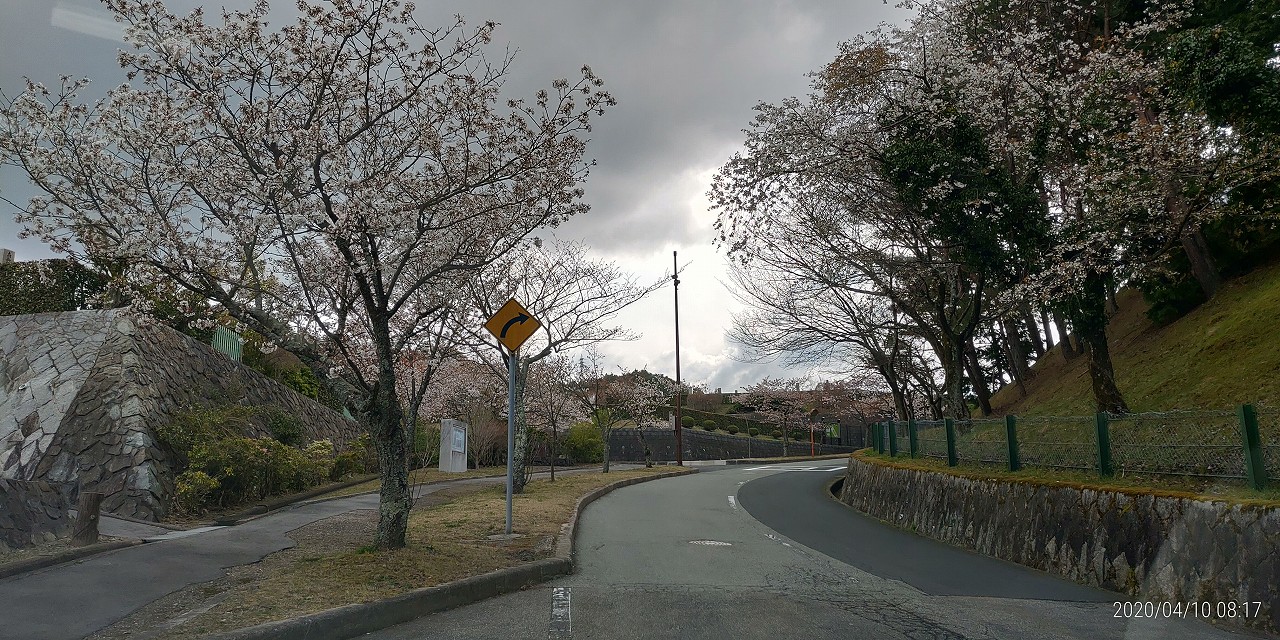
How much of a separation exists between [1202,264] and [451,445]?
22594 mm

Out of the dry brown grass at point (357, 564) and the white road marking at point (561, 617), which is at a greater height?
the dry brown grass at point (357, 564)

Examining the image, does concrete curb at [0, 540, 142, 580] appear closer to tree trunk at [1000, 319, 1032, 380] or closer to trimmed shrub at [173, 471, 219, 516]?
trimmed shrub at [173, 471, 219, 516]

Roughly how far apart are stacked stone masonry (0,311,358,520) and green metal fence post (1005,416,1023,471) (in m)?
13.4

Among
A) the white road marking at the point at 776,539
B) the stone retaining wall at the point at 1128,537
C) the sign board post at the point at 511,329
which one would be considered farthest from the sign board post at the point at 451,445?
the stone retaining wall at the point at 1128,537

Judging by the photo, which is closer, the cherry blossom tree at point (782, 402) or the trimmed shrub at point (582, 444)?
the trimmed shrub at point (582, 444)

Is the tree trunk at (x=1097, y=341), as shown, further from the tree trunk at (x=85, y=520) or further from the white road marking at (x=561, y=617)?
the tree trunk at (x=85, y=520)

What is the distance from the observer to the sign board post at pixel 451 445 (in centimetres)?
2673

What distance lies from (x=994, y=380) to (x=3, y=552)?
33.7 meters

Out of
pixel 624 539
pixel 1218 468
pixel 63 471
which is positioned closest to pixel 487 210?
pixel 624 539

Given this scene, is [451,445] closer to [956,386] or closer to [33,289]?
[33,289]

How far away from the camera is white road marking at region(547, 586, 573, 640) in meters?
5.62

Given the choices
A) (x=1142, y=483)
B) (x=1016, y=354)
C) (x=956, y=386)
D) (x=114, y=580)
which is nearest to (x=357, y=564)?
(x=114, y=580)

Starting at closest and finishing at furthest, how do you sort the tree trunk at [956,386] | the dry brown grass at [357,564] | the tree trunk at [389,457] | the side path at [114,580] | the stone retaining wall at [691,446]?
the side path at [114,580] → the dry brown grass at [357,564] → the tree trunk at [389,457] → the tree trunk at [956,386] → the stone retaining wall at [691,446]

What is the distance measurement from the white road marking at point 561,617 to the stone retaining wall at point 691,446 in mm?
39406
